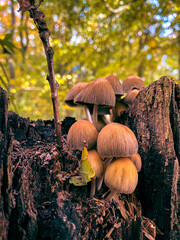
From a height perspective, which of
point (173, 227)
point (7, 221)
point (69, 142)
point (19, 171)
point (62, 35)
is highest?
point (62, 35)

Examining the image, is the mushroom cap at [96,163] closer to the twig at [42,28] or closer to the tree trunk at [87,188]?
the tree trunk at [87,188]

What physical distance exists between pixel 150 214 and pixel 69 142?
826mm

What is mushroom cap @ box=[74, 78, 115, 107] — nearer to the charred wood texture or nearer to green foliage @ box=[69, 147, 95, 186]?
the charred wood texture

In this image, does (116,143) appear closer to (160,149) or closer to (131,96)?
(160,149)

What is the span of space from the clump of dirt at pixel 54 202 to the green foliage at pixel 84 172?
0.25ft

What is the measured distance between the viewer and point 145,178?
4.47ft

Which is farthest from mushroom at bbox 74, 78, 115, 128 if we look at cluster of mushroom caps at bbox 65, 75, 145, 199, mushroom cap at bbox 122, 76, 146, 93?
mushroom cap at bbox 122, 76, 146, 93

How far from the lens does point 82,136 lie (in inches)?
44.8

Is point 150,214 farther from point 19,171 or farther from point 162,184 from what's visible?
point 19,171

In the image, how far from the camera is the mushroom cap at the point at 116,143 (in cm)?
102

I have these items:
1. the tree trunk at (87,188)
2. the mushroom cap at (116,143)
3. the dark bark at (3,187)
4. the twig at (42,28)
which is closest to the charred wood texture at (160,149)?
the tree trunk at (87,188)

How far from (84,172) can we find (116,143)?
0.25 metres

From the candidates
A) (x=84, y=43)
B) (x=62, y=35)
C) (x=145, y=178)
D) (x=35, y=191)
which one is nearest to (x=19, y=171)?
(x=35, y=191)

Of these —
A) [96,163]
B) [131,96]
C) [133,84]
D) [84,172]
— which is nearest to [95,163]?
[96,163]
